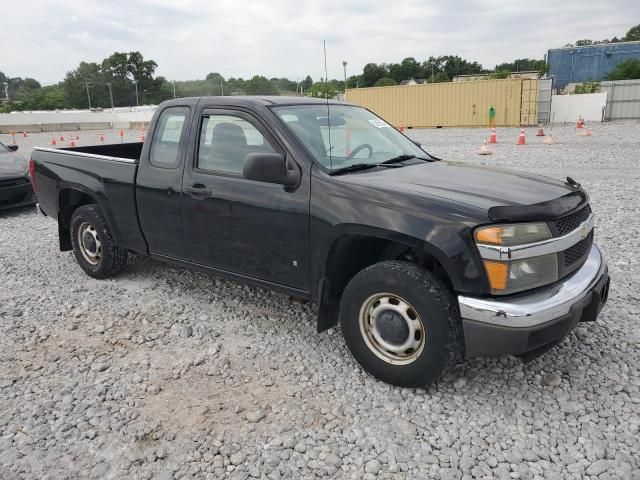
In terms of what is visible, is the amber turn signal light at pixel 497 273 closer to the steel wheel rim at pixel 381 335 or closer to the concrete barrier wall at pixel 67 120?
the steel wheel rim at pixel 381 335

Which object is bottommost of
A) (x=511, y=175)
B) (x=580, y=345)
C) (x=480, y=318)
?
(x=580, y=345)

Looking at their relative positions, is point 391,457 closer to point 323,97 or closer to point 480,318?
point 480,318

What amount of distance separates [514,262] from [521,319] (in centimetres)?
31

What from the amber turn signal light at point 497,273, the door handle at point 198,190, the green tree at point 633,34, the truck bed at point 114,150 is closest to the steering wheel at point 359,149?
the door handle at point 198,190

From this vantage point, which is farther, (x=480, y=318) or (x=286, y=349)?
(x=286, y=349)

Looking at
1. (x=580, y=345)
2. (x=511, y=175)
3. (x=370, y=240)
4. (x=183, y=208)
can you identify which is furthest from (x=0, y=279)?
(x=580, y=345)

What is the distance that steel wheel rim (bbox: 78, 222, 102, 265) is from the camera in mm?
5309

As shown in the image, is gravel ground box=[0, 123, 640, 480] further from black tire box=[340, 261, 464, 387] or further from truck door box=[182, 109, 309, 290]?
truck door box=[182, 109, 309, 290]

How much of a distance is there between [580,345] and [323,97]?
9.59ft

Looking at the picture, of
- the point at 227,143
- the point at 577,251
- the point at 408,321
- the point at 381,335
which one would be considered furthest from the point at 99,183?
the point at 577,251

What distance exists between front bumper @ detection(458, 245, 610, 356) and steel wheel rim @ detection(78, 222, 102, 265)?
390cm

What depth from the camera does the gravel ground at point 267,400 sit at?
8.67ft

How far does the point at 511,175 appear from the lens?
3.76m

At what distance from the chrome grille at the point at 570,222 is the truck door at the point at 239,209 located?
5.04 feet
